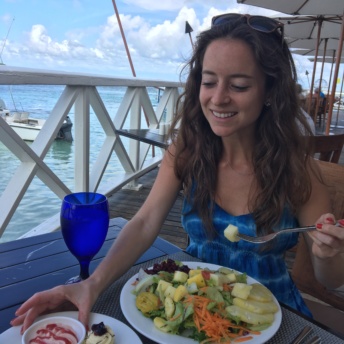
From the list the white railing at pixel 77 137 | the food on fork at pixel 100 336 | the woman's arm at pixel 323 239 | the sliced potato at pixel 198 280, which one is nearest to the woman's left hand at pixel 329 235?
the woman's arm at pixel 323 239

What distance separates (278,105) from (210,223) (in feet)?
1.58

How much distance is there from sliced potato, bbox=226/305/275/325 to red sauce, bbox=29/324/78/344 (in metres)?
0.31

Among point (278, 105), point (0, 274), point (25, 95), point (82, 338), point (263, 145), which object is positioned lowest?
point (25, 95)

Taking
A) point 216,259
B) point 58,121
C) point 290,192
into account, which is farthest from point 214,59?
point 58,121

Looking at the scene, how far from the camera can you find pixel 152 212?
129cm

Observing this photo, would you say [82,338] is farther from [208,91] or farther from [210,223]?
[208,91]

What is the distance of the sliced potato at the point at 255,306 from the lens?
0.76 m

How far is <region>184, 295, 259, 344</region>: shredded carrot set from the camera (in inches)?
27.1

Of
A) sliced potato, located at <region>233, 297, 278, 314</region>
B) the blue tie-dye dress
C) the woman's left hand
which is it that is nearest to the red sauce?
sliced potato, located at <region>233, 297, 278, 314</region>

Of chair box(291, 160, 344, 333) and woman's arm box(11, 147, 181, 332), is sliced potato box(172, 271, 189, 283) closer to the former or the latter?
woman's arm box(11, 147, 181, 332)

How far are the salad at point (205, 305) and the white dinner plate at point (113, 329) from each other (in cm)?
5

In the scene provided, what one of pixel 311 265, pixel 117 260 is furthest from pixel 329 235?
pixel 311 265

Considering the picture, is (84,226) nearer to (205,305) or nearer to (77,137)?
(205,305)

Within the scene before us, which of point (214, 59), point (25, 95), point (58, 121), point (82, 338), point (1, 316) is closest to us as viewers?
point (82, 338)
